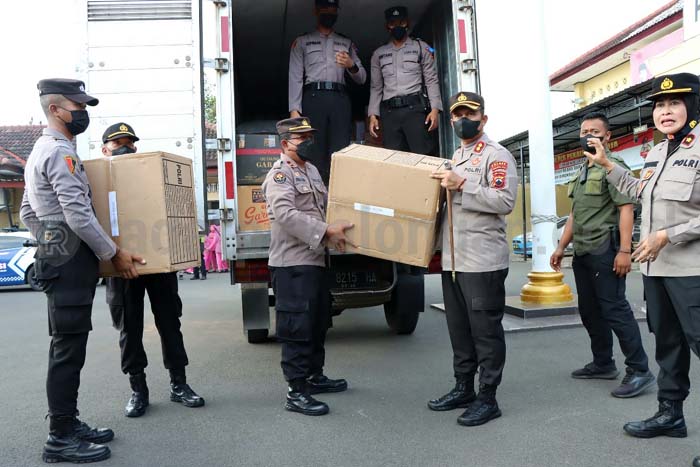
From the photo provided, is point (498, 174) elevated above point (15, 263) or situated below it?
above

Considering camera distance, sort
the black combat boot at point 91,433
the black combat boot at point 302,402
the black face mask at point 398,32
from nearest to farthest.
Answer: the black combat boot at point 91,433
the black combat boot at point 302,402
the black face mask at point 398,32

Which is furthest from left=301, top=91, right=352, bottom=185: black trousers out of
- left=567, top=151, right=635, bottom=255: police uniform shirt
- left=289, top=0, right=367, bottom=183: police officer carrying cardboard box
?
left=567, top=151, right=635, bottom=255: police uniform shirt

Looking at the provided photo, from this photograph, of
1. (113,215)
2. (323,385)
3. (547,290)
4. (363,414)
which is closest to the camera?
(113,215)

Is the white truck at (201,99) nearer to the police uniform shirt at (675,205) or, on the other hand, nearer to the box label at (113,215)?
the box label at (113,215)

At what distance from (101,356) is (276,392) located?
2.36 metres

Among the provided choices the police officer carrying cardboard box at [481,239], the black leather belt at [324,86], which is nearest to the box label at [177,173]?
the police officer carrying cardboard box at [481,239]

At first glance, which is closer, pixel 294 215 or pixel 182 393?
pixel 294 215

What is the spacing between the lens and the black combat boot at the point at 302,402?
3.57m

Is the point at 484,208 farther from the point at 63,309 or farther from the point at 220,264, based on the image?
the point at 220,264

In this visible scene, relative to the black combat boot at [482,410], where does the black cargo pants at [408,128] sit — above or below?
above

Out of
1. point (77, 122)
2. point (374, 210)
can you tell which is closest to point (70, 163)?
point (77, 122)

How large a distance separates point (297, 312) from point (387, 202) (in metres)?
0.92

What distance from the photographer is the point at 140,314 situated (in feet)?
12.3

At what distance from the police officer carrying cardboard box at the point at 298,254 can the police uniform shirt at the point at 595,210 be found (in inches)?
68.8
